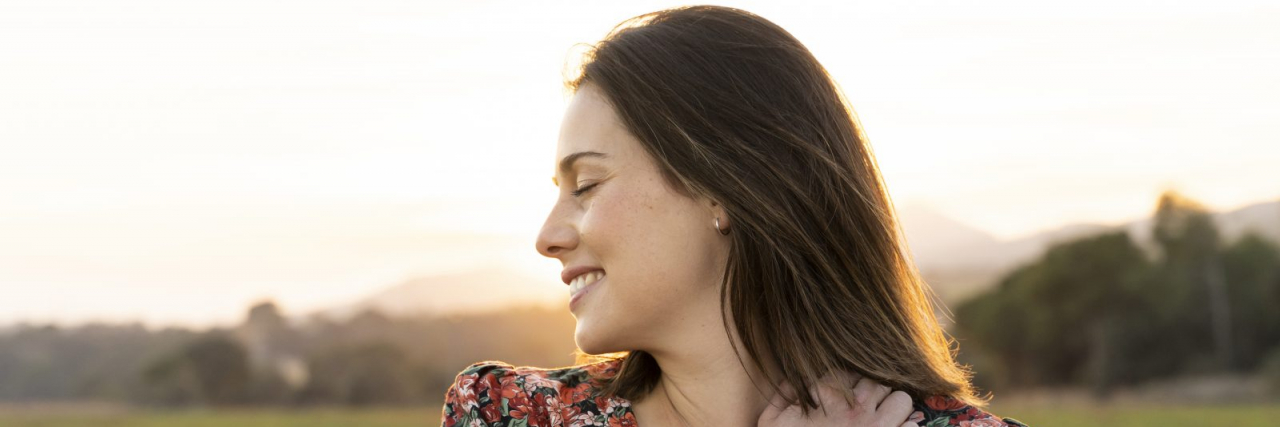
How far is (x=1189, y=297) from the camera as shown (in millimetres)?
48750

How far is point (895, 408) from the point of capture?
3.04 m

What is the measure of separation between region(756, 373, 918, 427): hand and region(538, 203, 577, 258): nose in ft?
2.06

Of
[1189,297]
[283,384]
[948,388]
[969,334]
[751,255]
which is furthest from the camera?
[283,384]

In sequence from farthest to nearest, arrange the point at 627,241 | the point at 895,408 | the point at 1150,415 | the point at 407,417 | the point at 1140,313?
the point at 1140,313 → the point at 407,417 → the point at 1150,415 → the point at 895,408 → the point at 627,241

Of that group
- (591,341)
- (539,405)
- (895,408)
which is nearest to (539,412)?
(539,405)

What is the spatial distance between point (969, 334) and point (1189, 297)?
→ 9.74 meters

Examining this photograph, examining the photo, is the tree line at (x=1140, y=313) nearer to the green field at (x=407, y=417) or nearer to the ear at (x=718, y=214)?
the green field at (x=407, y=417)

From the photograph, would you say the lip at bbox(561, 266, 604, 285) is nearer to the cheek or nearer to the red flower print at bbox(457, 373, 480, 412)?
the cheek

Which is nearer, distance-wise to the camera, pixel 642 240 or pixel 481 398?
pixel 642 240

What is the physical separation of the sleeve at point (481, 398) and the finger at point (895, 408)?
87 centimetres

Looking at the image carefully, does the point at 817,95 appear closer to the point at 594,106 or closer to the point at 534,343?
the point at 594,106

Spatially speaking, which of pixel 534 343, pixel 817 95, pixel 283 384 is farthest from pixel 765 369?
pixel 283 384

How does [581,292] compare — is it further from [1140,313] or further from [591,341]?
[1140,313]

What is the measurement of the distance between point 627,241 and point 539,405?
0.50 m
